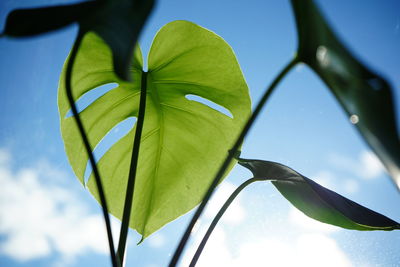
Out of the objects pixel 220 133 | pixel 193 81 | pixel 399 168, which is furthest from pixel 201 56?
pixel 399 168

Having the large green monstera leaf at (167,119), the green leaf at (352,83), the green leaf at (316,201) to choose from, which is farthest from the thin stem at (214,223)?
the green leaf at (352,83)

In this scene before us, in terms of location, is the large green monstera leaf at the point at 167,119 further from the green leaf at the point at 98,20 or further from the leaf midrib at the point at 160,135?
the green leaf at the point at 98,20

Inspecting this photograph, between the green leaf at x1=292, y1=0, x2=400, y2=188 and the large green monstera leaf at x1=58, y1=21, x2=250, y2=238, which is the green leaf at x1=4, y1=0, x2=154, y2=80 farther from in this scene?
the large green monstera leaf at x1=58, y1=21, x2=250, y2=238

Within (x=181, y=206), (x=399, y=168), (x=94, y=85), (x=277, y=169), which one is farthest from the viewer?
(x=94, y=85)

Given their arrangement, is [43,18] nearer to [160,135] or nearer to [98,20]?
[98,20]

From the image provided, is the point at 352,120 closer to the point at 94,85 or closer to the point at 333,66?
the point at 333,66

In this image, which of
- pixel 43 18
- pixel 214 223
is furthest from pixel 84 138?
pixel 214 223

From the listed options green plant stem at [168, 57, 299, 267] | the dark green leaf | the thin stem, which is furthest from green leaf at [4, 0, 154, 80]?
the thin stem
